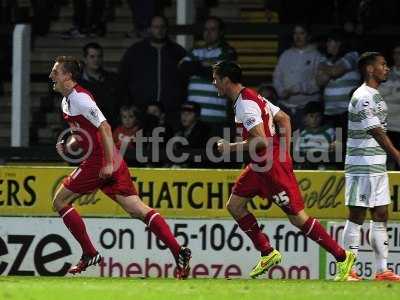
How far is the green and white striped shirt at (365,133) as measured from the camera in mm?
12586

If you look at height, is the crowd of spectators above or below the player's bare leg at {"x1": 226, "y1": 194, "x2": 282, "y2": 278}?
above

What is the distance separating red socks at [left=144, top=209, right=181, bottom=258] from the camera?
489 inches

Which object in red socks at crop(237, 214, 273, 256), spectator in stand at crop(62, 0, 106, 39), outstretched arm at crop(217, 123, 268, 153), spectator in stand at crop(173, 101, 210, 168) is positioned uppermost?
spectator in stand at crop(62, 0, 106, 39)

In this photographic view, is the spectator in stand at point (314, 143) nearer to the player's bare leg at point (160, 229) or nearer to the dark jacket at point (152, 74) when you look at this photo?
the dark jacket at point (152, 74)

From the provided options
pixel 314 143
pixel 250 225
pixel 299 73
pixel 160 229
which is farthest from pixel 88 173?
pixel 299 73

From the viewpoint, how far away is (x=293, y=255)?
14.3 metres

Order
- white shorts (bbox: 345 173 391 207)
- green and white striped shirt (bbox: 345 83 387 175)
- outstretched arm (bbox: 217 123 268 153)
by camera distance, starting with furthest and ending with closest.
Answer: white shorts (bbox: 345 173 391 207) < green and white striped shirt (bbox: 345 83 387 175) < outstretched arm (bbox: 217 123 268 153)

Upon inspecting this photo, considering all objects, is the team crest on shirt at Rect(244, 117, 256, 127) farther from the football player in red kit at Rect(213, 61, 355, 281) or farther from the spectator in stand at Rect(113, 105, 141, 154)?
the spectator in stand at Rect(113, 105, 141, 154)

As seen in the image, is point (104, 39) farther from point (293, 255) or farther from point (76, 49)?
point (293, 255)

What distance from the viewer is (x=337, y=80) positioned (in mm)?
15844

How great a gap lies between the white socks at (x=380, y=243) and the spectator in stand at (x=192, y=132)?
10.3 feet

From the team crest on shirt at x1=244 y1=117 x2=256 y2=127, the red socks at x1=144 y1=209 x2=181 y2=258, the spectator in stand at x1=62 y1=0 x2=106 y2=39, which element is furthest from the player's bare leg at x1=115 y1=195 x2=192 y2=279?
the spectator in stand at x1=62 y1=0 x2=106 y2=39

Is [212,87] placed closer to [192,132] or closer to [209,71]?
[209,71]

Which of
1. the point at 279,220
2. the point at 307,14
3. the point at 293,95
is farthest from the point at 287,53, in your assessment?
the point at 279,220
